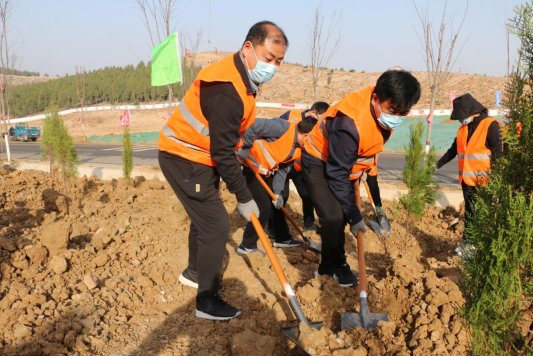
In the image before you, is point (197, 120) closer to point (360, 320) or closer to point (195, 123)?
point (195, 123)

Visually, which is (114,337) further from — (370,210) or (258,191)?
(370,210)

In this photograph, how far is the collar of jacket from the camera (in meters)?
2.89

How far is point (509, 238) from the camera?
1944 millimetres

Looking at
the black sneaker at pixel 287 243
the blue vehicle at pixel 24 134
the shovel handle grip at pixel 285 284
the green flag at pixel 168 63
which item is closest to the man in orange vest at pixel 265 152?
the black sneaker at pixel 287 243

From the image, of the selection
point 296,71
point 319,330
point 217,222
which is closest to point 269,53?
point 217,222

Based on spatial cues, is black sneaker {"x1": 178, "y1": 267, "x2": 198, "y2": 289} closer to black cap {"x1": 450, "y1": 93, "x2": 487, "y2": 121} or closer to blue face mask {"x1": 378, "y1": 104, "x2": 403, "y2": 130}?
blue face mask {"x1": 378, "y1": 104, "x2": 403, "y2": 130}

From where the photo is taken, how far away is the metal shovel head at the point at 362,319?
9.98ft

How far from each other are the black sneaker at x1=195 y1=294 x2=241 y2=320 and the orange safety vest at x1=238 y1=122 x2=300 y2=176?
1700 millimetres

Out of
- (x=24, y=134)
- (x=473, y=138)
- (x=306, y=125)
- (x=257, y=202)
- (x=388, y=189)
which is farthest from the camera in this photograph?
(x=24, y=134)

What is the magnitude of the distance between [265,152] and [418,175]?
216 centimetres

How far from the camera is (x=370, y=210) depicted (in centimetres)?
685

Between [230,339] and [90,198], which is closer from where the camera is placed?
[230,339]

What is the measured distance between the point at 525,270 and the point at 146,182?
7162 mm

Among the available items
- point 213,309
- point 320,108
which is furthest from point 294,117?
point 213,309
